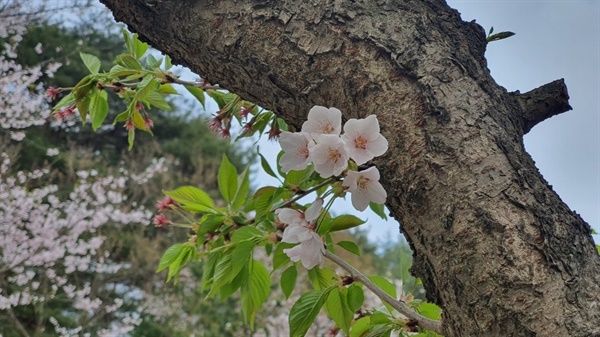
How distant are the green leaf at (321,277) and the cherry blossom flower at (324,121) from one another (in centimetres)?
32

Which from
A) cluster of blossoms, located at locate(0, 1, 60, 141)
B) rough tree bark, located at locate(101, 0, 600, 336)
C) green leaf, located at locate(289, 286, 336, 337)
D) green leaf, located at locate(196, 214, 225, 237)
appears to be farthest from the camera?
cluster of blossoms, located at locate(0, 1, 60, 141)

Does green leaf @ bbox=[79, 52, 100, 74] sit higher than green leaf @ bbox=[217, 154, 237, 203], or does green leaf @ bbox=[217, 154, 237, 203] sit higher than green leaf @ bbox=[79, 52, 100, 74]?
green leaf @ bbox=[79, 52, 100, 74]

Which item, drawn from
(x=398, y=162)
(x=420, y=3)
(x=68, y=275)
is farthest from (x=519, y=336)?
(x=68, y=275)

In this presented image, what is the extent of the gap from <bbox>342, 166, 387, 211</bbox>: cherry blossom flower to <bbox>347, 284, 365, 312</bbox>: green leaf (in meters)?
0.20

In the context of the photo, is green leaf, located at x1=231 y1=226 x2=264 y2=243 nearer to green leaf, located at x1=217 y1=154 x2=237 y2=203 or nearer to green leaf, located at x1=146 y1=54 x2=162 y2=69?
green leaf, located at x1=217 y1=154 x2=237 y2=203

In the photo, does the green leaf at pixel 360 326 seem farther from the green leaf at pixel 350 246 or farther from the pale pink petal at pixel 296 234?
the pale pink petal at pixel 296 234

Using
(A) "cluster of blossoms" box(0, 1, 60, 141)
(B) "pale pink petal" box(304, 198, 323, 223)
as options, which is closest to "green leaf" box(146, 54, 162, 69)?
(B) "pale pink petal" box(304, 198, 323, 223)

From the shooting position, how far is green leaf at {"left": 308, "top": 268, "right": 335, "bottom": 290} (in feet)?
2.55

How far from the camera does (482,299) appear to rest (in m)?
0.43

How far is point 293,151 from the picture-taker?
0.55 m

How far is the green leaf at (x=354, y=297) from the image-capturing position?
702 mm

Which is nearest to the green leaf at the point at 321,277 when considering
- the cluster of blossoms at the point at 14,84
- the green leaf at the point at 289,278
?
the green leaf at the point at 289,278

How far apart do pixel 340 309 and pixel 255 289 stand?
111mm

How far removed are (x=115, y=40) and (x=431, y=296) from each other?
26.1 feet
